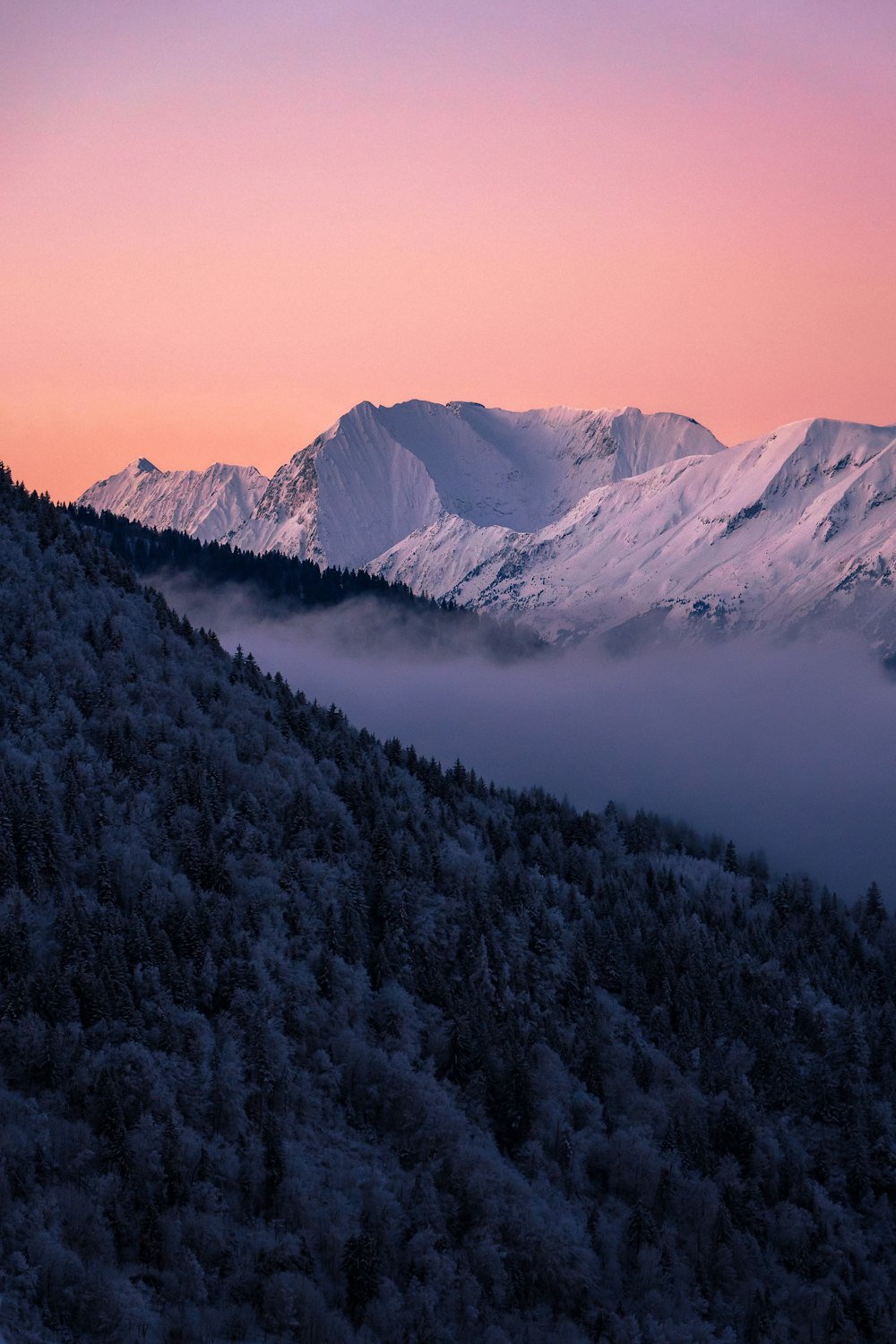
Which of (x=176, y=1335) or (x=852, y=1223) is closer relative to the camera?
(x=176, y=1335)

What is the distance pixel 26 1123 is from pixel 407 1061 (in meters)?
49.1

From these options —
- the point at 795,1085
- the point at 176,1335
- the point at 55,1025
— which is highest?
the point at 795,1085

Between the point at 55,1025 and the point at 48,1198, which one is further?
the point at 55,1025

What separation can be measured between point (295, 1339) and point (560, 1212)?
38527 millimetres

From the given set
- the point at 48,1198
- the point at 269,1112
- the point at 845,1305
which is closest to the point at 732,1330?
the point at 845,1305

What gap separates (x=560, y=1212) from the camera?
172 metres

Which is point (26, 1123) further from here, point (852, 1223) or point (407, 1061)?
point (852, 1223)

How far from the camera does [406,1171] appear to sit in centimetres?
17150

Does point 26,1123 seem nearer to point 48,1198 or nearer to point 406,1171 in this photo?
point 48,1198

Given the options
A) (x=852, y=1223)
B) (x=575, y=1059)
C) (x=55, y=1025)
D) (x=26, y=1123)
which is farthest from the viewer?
(x=575, y=1059)

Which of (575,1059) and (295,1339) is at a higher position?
(575,1059)

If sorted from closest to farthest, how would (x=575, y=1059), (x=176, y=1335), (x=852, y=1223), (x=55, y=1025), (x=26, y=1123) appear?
(x=176, y=1335) → (x=26, y=1123) → (x=55, y=1025) → (x=852, y=1223) → (x=575, y=1059)

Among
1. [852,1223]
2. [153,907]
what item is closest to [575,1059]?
[852,1223]

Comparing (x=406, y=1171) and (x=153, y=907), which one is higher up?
(x=153, y=907)
